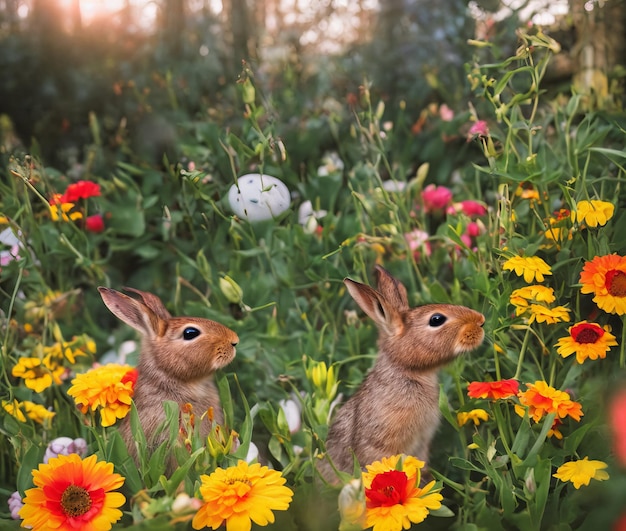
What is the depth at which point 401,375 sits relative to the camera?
3.93 feet

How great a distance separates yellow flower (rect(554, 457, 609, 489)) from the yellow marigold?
0.70ft

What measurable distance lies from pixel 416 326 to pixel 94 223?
970mm

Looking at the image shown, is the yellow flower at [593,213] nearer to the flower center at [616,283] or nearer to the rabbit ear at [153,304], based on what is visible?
the flower center at [616,283]

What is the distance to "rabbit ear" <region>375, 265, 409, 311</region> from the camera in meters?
1.18

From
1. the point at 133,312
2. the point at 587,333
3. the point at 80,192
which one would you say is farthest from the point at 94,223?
the point at 587,333

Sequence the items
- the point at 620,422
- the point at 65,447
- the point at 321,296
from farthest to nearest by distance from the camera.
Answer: the point at 321,296, the point at 65,447, the point at 620,422

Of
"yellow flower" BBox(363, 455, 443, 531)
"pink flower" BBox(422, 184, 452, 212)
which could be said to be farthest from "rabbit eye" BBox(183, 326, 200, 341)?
"pink flower" BBox(422, 184, 452, 212)

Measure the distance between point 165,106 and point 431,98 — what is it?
3.33 ft

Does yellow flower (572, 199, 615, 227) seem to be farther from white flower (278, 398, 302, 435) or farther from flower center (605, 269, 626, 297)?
white flower (278, 398, 302, 435)

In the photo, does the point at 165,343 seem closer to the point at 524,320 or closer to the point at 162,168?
the point at 524,320

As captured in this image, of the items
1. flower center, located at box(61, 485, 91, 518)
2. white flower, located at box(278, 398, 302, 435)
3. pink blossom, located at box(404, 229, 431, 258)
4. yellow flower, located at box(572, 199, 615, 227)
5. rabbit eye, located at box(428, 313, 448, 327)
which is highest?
yellow flower, located at box(572, 199, 615, 227)

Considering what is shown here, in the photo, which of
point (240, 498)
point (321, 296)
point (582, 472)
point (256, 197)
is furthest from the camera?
point (321, 296)

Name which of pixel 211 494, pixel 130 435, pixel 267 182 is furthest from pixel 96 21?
pixel 211 494

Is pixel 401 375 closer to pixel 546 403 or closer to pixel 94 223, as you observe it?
pixel 546 403
